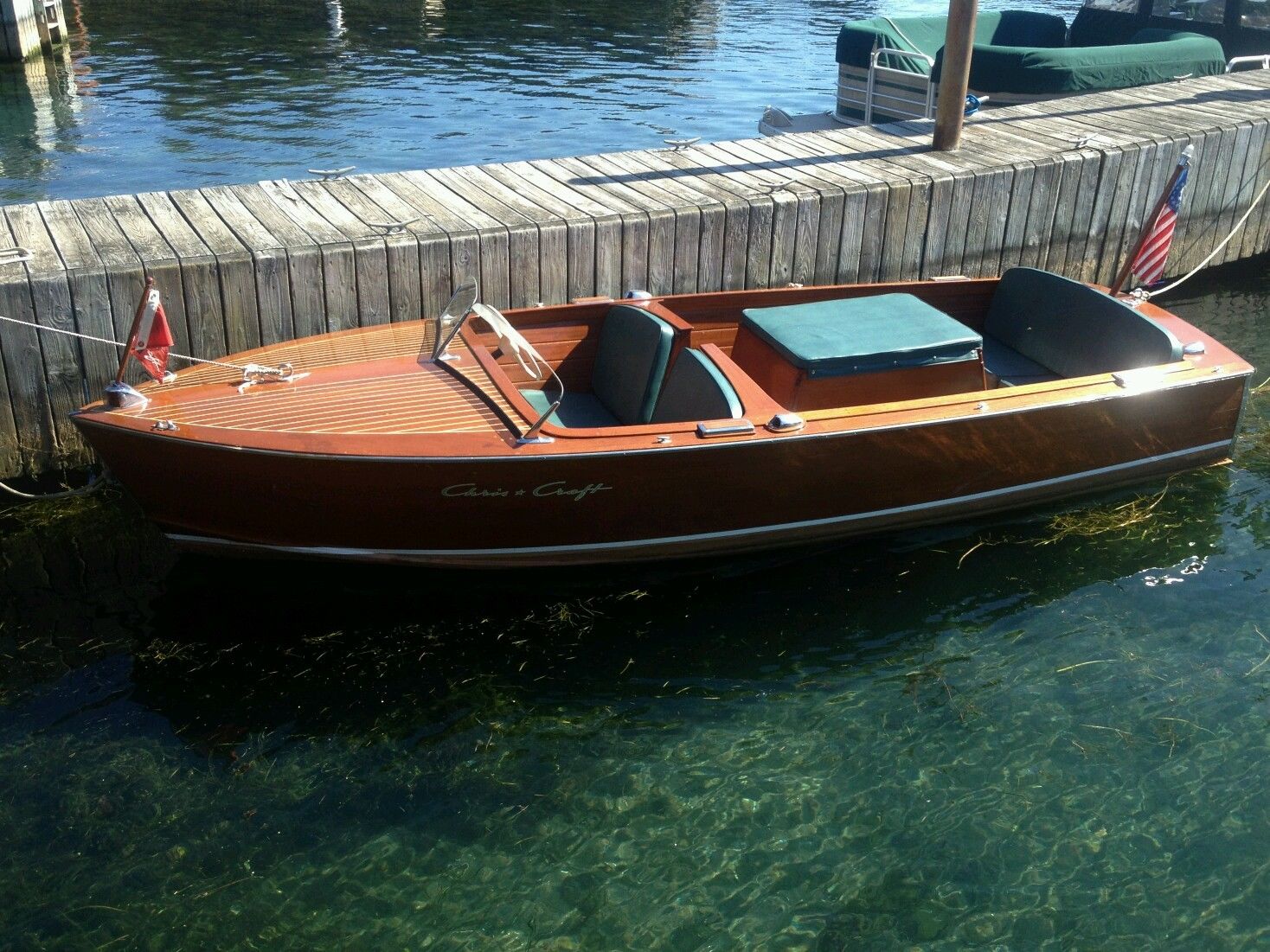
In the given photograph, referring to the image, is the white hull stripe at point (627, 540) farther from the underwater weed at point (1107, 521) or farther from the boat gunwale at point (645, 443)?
the boat gunwale at point (645, 443)

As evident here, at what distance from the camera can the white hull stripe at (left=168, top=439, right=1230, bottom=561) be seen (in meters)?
6.22

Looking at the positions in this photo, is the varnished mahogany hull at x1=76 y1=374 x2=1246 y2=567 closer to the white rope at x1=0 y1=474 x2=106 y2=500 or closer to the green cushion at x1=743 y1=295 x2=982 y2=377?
the green cushion at x1=743 y1=295 x2=982 y2=377

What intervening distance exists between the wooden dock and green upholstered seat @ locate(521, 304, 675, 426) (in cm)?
90

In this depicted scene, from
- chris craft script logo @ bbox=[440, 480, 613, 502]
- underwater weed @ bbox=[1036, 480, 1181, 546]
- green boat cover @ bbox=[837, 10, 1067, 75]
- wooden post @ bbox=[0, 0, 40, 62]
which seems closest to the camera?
chris craft script logo @ bbox=[440, 480, 613, 502]

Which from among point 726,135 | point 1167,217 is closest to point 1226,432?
point 1167,217

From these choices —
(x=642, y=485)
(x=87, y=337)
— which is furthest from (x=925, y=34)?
(x=87, y=337)

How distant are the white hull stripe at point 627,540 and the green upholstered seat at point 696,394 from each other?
665 mm

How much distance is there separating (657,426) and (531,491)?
71 cm

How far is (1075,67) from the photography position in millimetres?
11586

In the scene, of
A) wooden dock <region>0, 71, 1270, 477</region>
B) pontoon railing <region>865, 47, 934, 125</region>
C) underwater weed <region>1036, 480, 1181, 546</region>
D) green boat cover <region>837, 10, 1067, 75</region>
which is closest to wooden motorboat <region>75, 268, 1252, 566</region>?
underwater weed <region>1036, 480, 1181, 546</region>

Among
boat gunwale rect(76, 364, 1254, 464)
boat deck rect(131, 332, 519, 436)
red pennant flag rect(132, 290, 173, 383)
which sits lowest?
boat gunwale rect(76, 364, 1254, 464)

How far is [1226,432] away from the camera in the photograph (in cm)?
731

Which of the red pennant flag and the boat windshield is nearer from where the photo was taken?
the red pennant flag

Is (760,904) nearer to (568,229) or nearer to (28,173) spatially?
(568,229)
